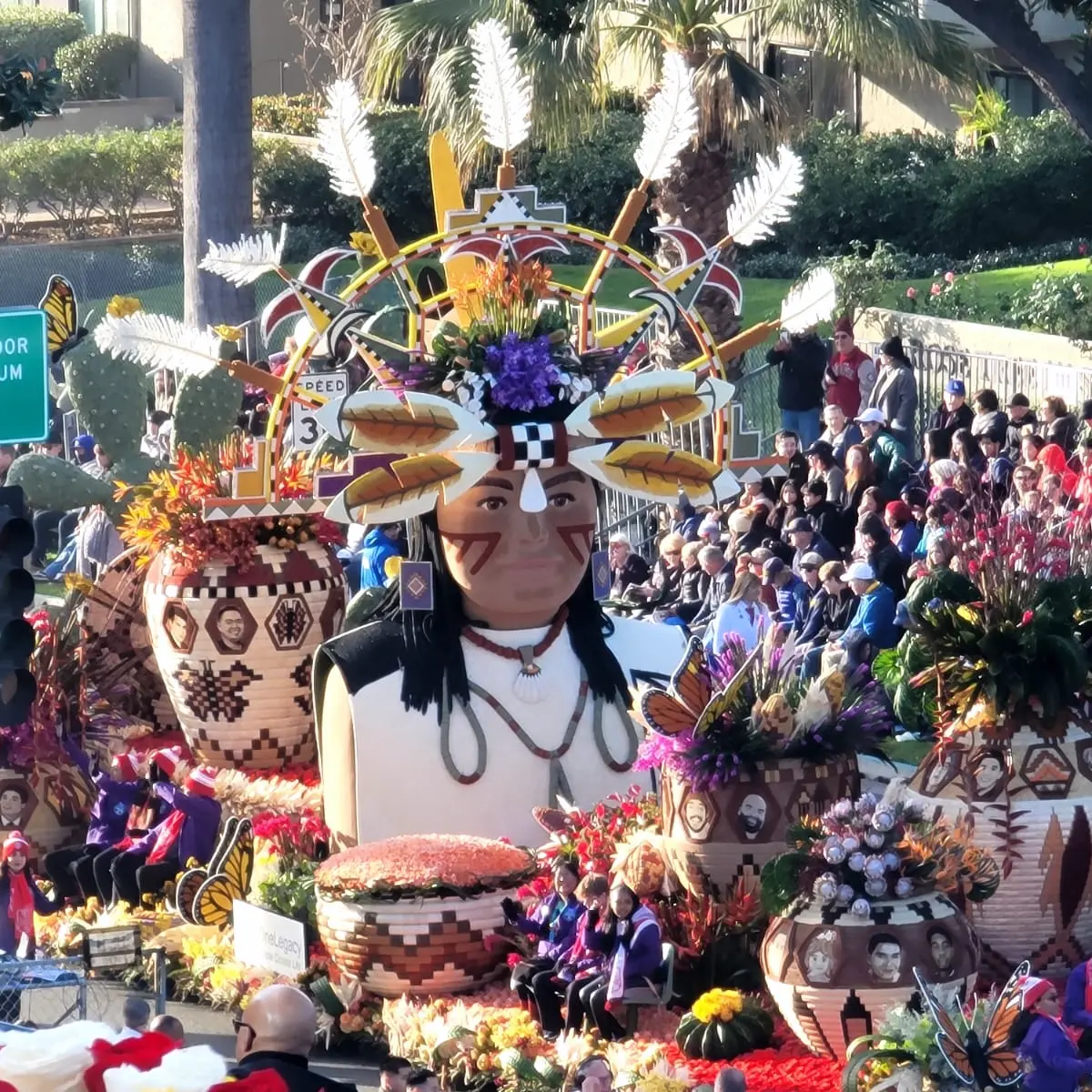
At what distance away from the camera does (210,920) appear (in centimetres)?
1155

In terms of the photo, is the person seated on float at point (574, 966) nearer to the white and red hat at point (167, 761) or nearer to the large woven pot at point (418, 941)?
the large woven pot at point (418, 941)

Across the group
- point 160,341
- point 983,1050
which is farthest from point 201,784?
point 983,1050

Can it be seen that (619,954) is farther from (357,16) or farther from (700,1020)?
(357,16)

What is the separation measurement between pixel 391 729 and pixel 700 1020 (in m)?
2.26

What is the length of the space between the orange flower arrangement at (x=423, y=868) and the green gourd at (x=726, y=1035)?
1.33m

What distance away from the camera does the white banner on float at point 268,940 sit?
10.6 meters

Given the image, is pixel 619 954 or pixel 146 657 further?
pixel 146 657

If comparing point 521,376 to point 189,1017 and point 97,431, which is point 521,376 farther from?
point 97,431

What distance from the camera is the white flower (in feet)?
14.6

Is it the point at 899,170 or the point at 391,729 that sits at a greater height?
the point at 899,170

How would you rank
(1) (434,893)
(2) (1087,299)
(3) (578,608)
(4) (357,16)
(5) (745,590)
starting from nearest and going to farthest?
(1) (434,893), (3) (578,608), (5) (745,590), (2) (1087,299), (4) (357,16)

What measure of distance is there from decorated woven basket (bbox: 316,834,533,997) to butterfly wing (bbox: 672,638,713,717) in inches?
45.5

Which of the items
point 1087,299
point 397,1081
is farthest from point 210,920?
point 1087,299

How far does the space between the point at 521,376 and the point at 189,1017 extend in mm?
3273
